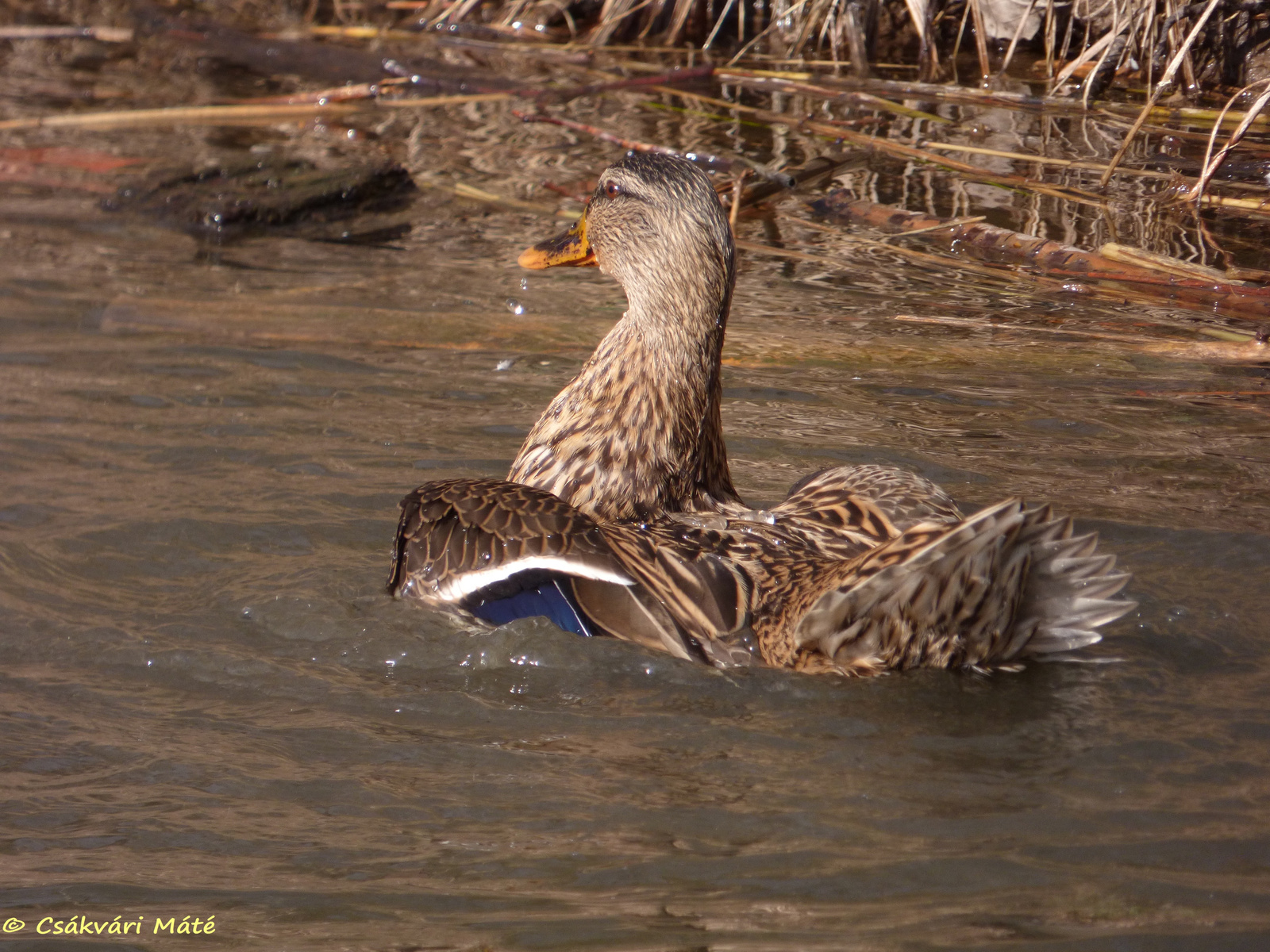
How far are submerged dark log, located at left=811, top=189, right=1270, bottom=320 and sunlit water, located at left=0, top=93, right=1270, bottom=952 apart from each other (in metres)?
0.22

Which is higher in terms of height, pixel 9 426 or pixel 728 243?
pixel 728 243

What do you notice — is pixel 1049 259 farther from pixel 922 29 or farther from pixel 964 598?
pixel 964 598

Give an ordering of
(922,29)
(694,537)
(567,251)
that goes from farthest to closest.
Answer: (922,29)
(567,251)
(694,537)

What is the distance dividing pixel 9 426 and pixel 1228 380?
14.2 feet

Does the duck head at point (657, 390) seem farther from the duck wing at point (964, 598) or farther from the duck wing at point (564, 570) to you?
the duck wing at point (964, 598)

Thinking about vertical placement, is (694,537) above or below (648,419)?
below

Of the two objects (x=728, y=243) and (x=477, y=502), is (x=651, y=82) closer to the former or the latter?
(x=728, y=243)

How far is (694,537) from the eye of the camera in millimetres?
3652

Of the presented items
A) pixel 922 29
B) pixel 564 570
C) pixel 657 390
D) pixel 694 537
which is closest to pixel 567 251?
pixel 657 390

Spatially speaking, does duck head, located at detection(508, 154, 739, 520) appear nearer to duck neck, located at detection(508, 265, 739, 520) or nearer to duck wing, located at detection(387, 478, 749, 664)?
duck neck, located at detection(508, 265, 739, 520)

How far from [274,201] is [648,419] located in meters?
4.28

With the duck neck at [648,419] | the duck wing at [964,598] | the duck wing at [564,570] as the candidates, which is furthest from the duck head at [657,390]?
the duck wing at [964,598]

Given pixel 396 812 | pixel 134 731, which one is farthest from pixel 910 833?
pixel 134 731

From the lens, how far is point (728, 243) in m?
3.97
